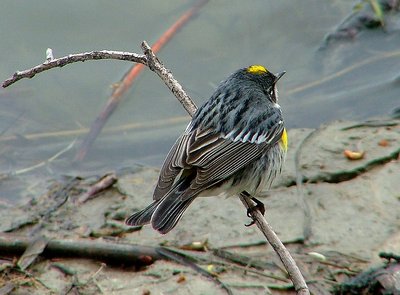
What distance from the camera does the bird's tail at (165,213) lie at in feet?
15.7

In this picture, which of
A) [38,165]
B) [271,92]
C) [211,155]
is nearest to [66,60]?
[211,155]

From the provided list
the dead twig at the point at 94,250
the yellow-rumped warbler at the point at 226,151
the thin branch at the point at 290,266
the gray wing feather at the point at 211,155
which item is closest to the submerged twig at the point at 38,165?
the dead twig at the point at 94,250

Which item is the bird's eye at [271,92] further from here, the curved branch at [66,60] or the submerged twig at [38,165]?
the submerged twig at [38,165]

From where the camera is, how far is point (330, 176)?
7148mm

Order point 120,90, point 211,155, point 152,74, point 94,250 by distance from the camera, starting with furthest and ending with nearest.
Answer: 1. point 152,74
2. point 120,90
3. point 94,250
4. point 211,155

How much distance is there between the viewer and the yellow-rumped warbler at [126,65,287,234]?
4.97 metres

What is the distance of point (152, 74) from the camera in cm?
930

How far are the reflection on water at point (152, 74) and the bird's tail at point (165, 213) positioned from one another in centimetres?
322

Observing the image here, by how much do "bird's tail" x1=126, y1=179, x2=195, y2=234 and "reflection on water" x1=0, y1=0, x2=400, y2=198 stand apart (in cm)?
322

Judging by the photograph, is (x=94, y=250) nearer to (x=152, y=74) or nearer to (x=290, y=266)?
(x=290, y=266)

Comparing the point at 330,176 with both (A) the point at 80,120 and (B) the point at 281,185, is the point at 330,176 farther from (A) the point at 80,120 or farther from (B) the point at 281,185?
(A) the point at 80,120

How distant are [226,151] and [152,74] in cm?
415

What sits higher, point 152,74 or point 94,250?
point 152,74

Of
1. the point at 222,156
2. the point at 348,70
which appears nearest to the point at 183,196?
the point at 222,156
